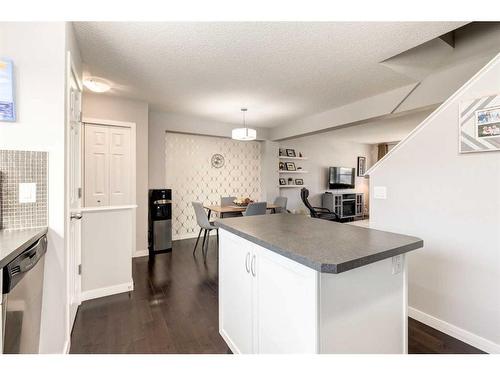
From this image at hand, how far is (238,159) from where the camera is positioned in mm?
5617

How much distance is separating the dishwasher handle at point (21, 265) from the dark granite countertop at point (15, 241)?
1.0 inches

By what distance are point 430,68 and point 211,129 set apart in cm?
356

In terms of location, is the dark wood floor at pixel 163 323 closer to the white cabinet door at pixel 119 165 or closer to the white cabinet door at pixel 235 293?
the white cabinet door at pixel 235 293

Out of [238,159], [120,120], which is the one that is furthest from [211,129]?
[120,120]

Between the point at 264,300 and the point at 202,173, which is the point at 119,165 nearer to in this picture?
the point at 202,173

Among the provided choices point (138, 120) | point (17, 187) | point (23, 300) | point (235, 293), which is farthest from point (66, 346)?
point (138, 120)

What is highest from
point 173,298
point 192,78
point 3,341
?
point 192,78

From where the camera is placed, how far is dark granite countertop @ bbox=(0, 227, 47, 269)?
977 mm

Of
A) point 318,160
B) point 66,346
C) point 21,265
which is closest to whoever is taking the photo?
point 21,265

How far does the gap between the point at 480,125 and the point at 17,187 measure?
120 inches

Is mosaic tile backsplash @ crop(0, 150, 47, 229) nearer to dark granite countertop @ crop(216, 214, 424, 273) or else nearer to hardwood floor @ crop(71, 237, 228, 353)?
hardwood floor @ crop(71, 237, 228, 353)

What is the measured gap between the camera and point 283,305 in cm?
114

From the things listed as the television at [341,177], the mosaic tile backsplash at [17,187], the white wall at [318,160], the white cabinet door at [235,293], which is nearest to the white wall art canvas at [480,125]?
the white cabinet door at [235,293]
